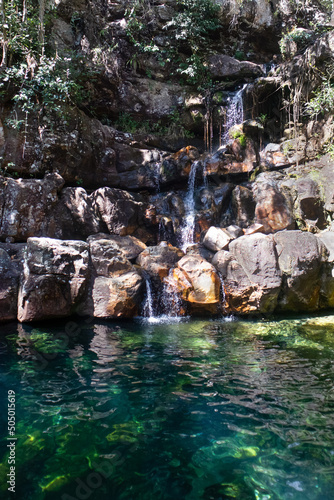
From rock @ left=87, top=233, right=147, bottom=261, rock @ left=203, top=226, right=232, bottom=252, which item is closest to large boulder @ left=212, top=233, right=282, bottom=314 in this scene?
rock @ left=203, top=226, right=232, bottom=252

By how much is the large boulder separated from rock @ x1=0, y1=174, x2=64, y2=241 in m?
5.09

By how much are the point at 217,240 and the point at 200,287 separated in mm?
1788

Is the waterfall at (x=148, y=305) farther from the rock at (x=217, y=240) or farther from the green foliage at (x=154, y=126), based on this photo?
the green foliage at (x=154, y=126)

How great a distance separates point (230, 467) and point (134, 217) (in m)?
8.12

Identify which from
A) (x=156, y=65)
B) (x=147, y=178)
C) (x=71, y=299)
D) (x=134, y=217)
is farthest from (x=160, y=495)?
(x=156, y=65)

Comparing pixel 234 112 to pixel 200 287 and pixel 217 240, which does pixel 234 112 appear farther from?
pixel 200 287

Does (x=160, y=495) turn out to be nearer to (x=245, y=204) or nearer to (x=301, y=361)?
(x=301, y=361)

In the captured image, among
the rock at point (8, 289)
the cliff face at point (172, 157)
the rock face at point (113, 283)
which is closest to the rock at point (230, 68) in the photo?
the cliff face at point (172, 157)

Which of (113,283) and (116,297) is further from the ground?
(113,283)

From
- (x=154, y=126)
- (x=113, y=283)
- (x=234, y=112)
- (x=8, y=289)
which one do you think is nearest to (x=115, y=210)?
(x=113, y=283)

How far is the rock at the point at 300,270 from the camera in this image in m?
7.16

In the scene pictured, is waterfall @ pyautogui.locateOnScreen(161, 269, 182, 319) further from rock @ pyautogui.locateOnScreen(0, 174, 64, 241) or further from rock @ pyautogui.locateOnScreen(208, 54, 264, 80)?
rock @ pyautogui.locateOnScreen(208, 54, 264, 80)

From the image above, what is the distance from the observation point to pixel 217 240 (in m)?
8.39

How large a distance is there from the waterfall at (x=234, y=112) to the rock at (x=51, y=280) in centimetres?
897
